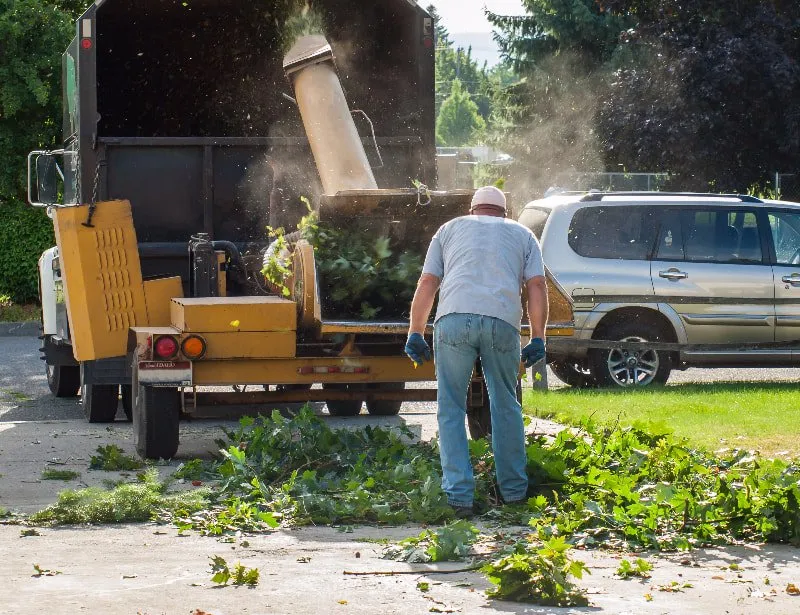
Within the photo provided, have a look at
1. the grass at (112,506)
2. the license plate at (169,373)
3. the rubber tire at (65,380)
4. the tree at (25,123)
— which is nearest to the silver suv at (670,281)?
the rubber tire at (65,380)

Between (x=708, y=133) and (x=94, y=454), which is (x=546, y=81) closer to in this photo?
(x=708, y=133)

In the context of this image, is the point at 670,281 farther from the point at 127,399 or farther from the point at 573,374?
the point at 127,399

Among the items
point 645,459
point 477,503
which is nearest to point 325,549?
point 477,503

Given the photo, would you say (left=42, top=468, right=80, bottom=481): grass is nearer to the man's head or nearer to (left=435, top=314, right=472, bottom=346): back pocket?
(left=435, top=314, right=472, bottom=346): back pocket

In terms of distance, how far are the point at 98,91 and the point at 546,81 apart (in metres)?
32.2

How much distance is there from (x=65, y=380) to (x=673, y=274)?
5.71 metres

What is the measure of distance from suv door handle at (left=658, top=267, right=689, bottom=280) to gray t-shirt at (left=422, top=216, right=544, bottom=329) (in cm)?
600

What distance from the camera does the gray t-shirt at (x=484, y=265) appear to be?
733cm

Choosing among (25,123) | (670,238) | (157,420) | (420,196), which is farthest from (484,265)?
(25,123)

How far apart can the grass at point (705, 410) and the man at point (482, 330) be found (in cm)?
139

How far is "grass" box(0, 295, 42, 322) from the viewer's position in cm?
2164

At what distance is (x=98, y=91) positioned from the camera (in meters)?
12.0

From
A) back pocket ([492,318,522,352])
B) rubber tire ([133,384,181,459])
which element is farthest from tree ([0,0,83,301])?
back pocket ([492,318,522,352])

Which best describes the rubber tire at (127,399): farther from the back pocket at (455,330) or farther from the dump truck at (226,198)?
the back pocket at (455,330)
